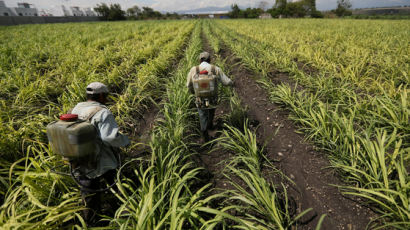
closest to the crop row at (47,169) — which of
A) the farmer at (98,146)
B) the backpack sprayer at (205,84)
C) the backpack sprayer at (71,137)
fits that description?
the farmer at (98,146)

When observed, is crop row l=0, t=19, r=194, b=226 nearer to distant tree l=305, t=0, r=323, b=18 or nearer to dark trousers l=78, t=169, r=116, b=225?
dark trousers l=78, t=169, r=116, b=225

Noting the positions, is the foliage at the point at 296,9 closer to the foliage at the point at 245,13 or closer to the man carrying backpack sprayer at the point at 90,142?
the foliage at the point at 245,13

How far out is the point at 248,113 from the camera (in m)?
3.55

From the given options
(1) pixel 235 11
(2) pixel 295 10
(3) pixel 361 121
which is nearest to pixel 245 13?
(1) pixel 235 11

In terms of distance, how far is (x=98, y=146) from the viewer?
1.47 metres

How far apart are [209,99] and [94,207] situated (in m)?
1.80

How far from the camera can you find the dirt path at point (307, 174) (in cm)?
163

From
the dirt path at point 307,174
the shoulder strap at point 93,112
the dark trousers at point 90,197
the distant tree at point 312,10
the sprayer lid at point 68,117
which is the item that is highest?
the distant tree at point 312,10

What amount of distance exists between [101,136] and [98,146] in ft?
0.29

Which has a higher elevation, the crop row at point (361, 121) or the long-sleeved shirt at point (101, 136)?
the long-sleeved shirt at point (101, 136)

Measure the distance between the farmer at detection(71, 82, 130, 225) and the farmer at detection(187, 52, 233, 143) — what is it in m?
1.14

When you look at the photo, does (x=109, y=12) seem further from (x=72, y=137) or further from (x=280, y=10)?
(x=72, y=137)

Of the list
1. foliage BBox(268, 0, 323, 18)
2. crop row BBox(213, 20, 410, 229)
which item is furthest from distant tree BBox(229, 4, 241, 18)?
crop row BBox(213, 20, 410, 229)

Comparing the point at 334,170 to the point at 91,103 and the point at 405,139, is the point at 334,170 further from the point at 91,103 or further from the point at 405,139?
the point at 91,103
